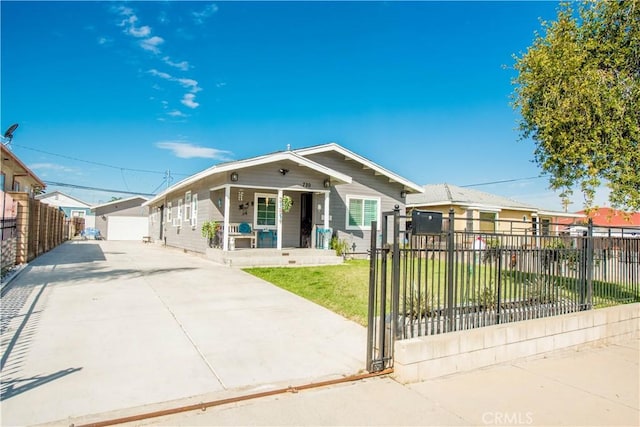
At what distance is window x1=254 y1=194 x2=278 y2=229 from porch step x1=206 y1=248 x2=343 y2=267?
1875mm

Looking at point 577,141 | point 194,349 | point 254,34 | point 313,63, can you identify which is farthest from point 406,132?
point 194,349

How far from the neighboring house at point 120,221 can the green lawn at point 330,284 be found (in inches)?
988

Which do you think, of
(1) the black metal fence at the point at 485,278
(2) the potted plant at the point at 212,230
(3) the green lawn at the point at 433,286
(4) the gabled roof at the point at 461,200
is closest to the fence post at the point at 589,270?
(1) the black metal fence at the point at 485,278

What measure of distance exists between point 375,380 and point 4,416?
3.06 meters

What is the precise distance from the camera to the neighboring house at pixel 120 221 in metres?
33.5

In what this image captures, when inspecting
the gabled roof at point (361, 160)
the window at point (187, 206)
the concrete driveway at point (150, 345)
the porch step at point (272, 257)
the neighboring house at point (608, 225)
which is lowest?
the concrete driveway at point (150, 345)

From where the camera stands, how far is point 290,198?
1506 centimetres

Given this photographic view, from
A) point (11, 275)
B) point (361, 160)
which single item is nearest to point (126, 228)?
point (361, 160)

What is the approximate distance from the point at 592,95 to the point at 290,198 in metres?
10.1

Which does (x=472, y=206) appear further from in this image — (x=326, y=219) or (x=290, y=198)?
(x=290, y=198)

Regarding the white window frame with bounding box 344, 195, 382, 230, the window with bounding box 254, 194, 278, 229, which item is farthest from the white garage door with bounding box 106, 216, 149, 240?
the white window frame with bounding box 344, 195, 382, 230

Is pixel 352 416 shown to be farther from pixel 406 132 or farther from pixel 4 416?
pixel 406 132

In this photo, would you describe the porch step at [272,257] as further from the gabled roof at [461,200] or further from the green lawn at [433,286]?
the gabled roof at [461,200]

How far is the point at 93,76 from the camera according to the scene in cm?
1922
